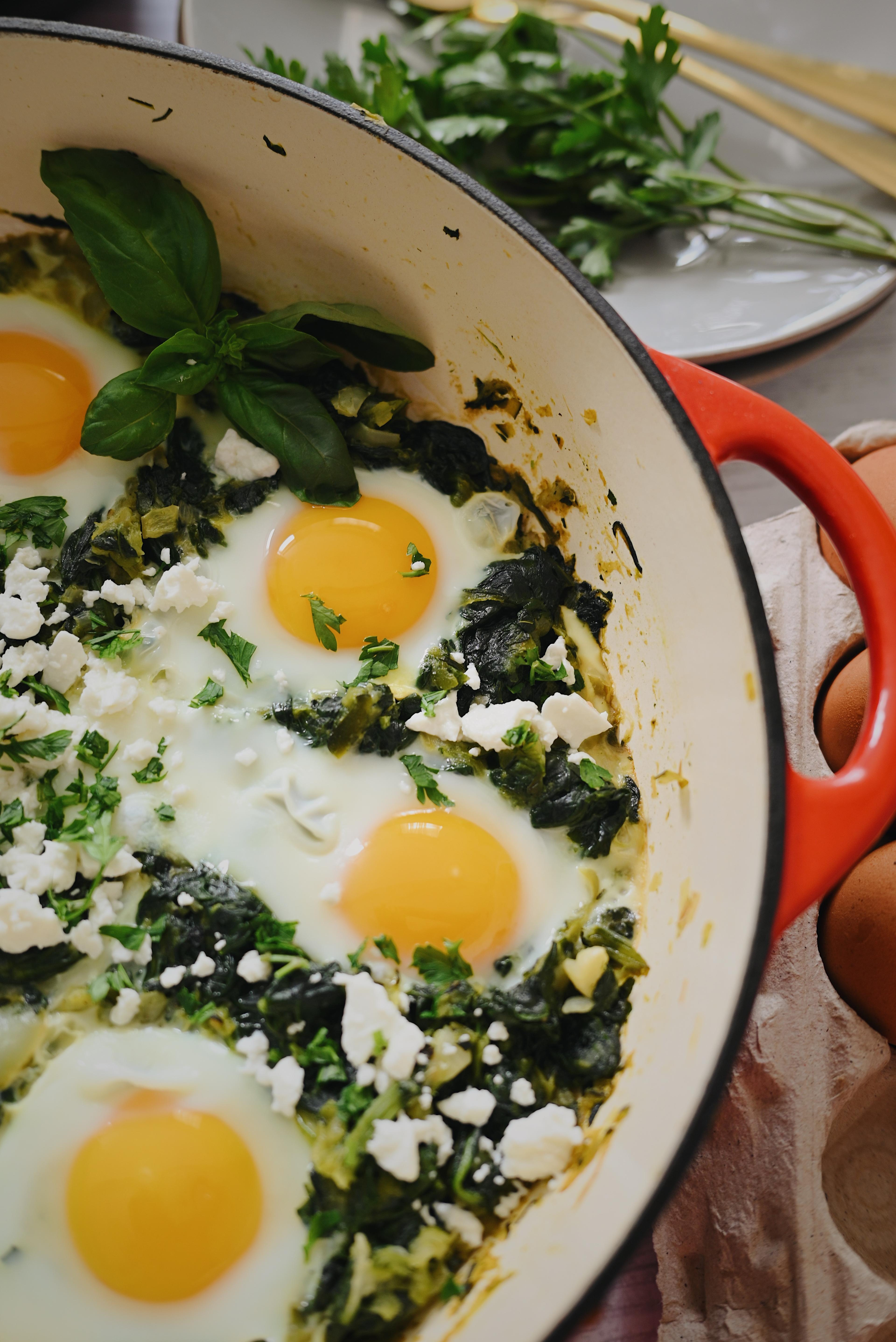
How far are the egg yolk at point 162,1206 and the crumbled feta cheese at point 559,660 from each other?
83 centimetres

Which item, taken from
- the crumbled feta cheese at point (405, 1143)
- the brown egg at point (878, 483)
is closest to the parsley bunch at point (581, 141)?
the brown egg at point (878, 483)

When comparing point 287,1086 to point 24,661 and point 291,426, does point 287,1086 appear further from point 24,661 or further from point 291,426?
point 291,426

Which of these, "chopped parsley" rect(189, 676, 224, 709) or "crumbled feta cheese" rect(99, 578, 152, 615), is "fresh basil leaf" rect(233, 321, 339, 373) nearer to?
"crumbled feta cheese" rect(99, 578, 152, 615)

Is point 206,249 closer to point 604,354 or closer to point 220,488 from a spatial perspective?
point 220,488

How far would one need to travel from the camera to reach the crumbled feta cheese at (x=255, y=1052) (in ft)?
4.19

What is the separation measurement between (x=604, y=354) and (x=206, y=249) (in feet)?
2.23

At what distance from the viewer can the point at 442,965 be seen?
1359 mm

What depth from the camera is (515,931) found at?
1397 mm

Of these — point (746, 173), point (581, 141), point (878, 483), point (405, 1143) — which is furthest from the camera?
point (746, 173)

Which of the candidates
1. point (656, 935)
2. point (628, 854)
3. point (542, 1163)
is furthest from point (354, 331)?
point (542, 1163)

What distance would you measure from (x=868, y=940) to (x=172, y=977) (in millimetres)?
1071

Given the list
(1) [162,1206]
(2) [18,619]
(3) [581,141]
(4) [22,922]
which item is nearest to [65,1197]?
(1) [162,1206]

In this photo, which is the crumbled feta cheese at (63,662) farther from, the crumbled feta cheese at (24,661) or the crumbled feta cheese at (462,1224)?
the crumbled feta cheese at (462,1224)

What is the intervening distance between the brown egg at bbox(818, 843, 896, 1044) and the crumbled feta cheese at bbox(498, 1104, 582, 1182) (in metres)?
0.57
